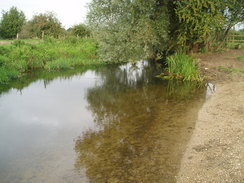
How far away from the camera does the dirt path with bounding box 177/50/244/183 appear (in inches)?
231

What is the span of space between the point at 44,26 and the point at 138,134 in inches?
1487

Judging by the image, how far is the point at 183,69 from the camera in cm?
1789

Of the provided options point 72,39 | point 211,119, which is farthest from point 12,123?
point 72,39

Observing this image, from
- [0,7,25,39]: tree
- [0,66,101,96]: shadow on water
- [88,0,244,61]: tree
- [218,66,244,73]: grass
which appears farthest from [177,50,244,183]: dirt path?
[0,7,25,39]: tree

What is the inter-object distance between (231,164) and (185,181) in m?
1.27

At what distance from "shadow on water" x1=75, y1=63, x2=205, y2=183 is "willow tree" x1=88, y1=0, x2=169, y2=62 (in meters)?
4.25

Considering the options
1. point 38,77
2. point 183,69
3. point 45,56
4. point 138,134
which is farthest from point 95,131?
point 45,56

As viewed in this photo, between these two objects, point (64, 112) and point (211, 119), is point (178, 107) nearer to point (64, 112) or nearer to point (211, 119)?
point (211, 119)

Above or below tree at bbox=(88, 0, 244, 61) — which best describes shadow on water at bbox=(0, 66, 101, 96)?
below

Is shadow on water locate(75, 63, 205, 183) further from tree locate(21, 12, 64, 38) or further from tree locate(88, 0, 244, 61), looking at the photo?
tree locate(21, 12, 64, 38)

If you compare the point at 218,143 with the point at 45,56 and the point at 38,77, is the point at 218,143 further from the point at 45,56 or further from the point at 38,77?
the point at 45,56

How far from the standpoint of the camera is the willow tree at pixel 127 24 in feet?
57.4

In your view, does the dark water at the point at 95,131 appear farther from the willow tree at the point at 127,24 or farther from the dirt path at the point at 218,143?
the willow tree at the point at 127,24

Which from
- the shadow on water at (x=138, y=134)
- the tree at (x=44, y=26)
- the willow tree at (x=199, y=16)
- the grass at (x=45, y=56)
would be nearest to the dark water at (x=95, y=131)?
the shadow on water at (x=138, y=134)
